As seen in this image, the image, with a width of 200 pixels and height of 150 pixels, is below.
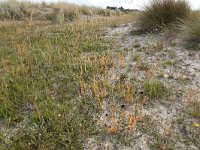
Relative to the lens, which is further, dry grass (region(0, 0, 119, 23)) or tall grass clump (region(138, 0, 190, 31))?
dry grass (region(0, 0, 119, 23))

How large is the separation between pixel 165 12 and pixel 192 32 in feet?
5.07

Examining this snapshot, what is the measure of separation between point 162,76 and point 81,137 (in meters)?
2.24

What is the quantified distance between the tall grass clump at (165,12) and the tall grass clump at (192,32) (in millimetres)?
810

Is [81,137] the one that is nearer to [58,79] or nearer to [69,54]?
[58,79]

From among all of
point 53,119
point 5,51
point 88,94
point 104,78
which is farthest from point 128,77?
point 5,51

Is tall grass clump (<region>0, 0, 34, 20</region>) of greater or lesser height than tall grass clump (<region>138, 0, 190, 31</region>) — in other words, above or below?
below

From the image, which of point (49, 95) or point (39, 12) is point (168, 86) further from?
point (39, 12)

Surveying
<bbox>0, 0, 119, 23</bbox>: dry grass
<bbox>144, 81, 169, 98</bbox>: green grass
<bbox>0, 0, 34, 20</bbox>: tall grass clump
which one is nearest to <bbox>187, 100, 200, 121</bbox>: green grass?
<bbox>144, 81, 169, 98</bbox>: green grass

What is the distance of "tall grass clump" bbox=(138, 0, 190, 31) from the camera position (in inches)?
333

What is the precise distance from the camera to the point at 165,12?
8.51m

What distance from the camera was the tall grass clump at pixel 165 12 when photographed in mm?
8469

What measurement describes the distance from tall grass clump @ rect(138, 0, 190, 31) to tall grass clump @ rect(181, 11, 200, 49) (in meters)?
0.81

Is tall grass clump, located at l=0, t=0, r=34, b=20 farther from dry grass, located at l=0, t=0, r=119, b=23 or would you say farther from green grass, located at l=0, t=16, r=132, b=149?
green grass, located at l=0, t=16, r=132, b=149

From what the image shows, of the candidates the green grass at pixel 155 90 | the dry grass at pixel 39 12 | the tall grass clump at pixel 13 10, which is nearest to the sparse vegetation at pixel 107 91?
the green grass at pixel 155 90
